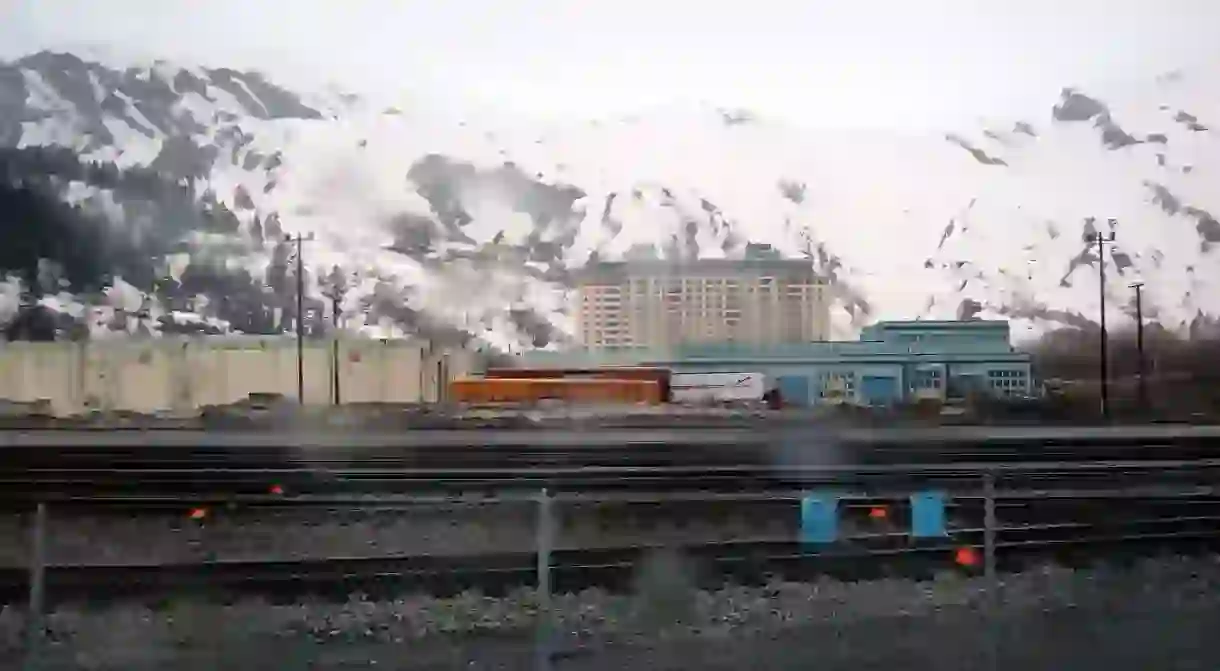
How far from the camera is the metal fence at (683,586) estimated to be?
15.7 ft

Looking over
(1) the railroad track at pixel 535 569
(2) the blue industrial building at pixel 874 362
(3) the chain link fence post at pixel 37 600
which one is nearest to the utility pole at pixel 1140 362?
(2) the blue industrial building at pixel 874 362

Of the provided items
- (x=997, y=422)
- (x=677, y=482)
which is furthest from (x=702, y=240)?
(x=997, y=422)

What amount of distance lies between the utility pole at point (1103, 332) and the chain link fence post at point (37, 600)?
9.70 m

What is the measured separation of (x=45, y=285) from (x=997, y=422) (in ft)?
35.1

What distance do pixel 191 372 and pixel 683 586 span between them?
8305 millimetres

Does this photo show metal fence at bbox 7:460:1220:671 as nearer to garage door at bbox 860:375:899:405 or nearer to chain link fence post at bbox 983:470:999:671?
chain link fence post at bbox 983:470:999:671

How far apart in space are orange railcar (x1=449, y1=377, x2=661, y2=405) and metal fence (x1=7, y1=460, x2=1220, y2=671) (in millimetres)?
1517

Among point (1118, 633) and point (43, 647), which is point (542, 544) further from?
point (1118, 633)

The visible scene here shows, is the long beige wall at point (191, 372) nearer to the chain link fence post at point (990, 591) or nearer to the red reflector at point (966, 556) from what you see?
the red reflector at point (966, 556)

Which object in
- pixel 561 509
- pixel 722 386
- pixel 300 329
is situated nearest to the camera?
pixel 561 509

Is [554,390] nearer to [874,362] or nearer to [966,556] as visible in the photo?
[874,362]

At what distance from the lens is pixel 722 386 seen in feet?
28.5


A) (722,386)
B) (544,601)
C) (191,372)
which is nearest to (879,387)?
(722,386)

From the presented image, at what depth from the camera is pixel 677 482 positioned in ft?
32.7
